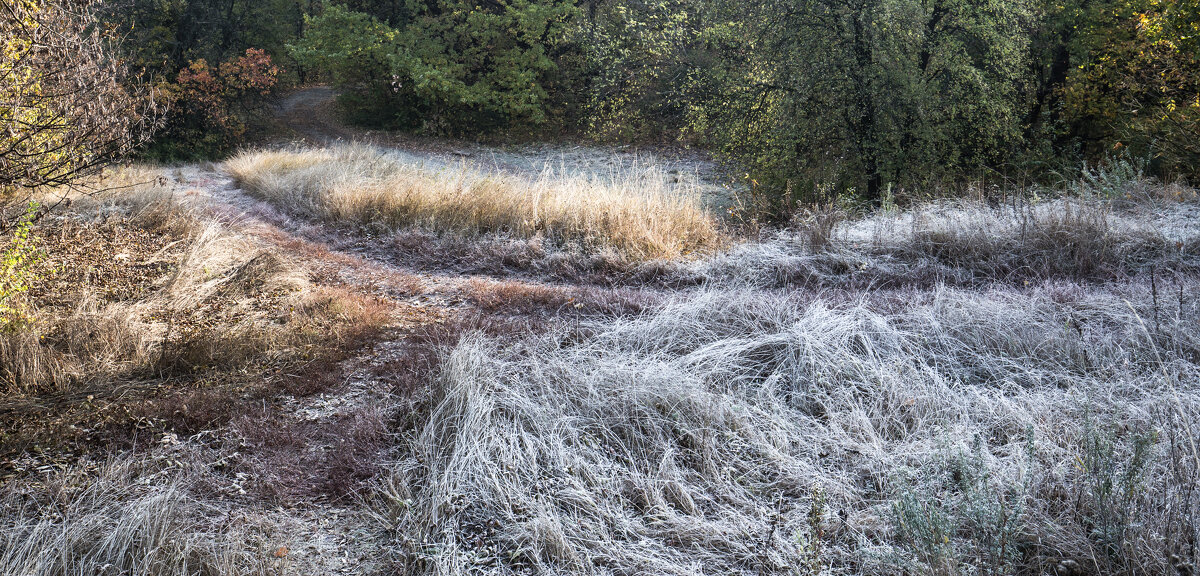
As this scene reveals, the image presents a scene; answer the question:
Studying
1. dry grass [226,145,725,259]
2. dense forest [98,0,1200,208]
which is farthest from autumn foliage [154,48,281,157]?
dry grass [226,145,725,259]

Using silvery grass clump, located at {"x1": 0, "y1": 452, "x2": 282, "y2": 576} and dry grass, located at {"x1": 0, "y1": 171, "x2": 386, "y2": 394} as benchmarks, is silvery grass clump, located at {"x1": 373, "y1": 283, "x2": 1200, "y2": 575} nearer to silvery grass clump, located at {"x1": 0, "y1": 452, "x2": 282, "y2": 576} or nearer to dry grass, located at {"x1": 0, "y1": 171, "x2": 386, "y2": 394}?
silvery grass clump, located at {"x1": 0, "y1": 452, "x2": 282, "y2": 576}

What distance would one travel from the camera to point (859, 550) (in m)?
2.52

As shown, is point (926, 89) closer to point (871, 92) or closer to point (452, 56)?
point (871, 92)

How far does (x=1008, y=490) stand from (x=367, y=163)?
1109 centimetres

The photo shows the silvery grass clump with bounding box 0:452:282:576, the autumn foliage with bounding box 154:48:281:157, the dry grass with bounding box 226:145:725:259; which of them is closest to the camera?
the silvery grass clump with bounding box 0:452:282:576

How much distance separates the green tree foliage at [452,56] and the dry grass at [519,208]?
1243 cm

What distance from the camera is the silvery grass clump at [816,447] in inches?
100

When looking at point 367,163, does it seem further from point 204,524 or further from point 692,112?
point 204,524

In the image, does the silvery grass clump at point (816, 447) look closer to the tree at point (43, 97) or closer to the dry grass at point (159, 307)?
the dry grass at point (159, 307)

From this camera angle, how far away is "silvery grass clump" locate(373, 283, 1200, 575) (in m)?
2.55

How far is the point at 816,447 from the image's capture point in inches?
128

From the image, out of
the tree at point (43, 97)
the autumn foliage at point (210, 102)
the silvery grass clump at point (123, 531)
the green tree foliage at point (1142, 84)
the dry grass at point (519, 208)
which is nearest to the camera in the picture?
the silvery grass clump at point (123, 531)

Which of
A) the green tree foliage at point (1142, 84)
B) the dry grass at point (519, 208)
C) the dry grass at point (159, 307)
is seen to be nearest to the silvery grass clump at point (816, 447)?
the dry grass at point (159, 307)

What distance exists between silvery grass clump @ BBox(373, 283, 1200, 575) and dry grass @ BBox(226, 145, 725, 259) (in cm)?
253
